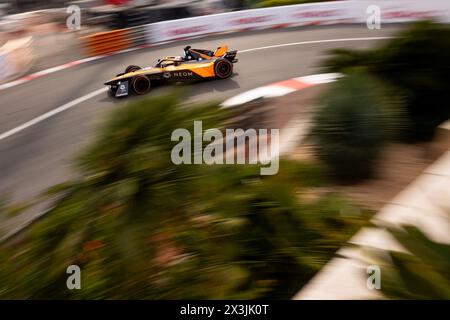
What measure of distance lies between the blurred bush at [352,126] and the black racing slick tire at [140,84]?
221 inches

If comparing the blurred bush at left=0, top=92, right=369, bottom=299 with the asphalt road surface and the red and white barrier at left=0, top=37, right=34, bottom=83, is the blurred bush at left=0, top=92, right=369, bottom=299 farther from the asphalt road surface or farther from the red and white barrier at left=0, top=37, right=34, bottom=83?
the red and white barrier at left=0, top=37, right=34, bottom=83

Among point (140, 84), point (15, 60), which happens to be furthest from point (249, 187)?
point (15, 60)

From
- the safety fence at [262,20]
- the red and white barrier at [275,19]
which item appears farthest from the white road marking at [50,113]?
the red and white barrier at [275,19]

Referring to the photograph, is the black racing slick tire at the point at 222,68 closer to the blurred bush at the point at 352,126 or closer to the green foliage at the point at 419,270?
the blurred bush at the point at 352,126

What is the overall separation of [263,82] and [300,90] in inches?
54.8

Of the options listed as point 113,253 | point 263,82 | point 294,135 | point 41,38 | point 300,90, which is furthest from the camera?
point 41,38

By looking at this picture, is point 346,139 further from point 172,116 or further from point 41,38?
point 41,38

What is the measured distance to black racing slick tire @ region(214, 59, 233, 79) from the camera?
Answer: 11.2 meters

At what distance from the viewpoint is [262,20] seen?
54.5 feet

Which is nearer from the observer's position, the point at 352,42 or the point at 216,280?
the point at 216,280

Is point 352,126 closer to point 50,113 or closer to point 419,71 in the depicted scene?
point 419,71

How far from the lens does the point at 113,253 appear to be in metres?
3.12

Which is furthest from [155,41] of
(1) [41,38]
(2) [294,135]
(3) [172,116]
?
(3) [172,116]

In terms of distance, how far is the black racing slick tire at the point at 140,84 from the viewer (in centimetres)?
1072
